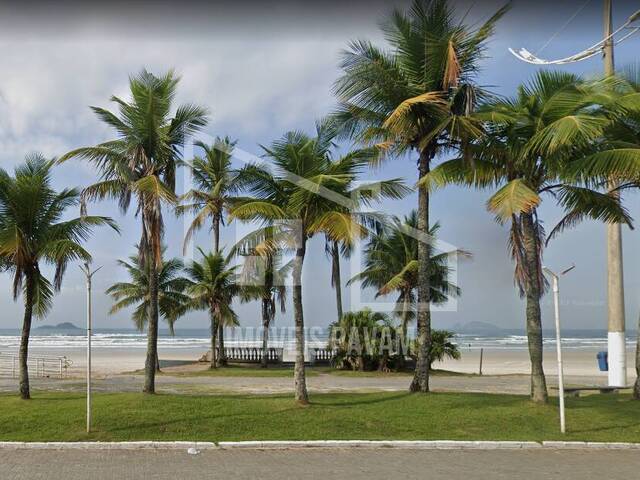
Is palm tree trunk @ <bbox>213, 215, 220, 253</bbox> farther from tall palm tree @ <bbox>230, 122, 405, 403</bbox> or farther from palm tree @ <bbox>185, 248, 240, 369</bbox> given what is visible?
tall palm tree @ <bbox>230, 122, 405, 403</bbox>

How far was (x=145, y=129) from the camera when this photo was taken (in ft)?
47.2

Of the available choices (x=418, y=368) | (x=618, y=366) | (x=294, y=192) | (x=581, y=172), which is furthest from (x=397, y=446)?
(x=618, y=366)

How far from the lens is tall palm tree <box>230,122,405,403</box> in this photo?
43.9 feet

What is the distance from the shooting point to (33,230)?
46.4 feet

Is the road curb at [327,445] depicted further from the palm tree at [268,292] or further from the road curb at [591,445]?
the palm tree at [268,292]

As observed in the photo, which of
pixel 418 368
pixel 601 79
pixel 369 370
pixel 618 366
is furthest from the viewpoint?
pixel 369 370

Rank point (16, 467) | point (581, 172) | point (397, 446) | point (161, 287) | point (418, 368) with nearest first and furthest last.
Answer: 1. point (16, 467)
2. point (397, 446)
3. point (581, 172)
4. point (418, 368)
5. point (161, 287)

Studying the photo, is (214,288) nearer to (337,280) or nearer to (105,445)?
(337,280)

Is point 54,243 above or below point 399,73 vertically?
below

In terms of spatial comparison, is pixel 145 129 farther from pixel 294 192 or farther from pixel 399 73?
pixel 399 73

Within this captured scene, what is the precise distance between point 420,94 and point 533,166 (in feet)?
9.70

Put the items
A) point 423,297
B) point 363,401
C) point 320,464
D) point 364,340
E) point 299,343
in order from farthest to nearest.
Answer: point 364,340
point 423,297
point 363,401
point 299,343
point 320,464

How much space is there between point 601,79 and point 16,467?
13.2 meters

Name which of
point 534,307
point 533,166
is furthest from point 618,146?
point 534,307
